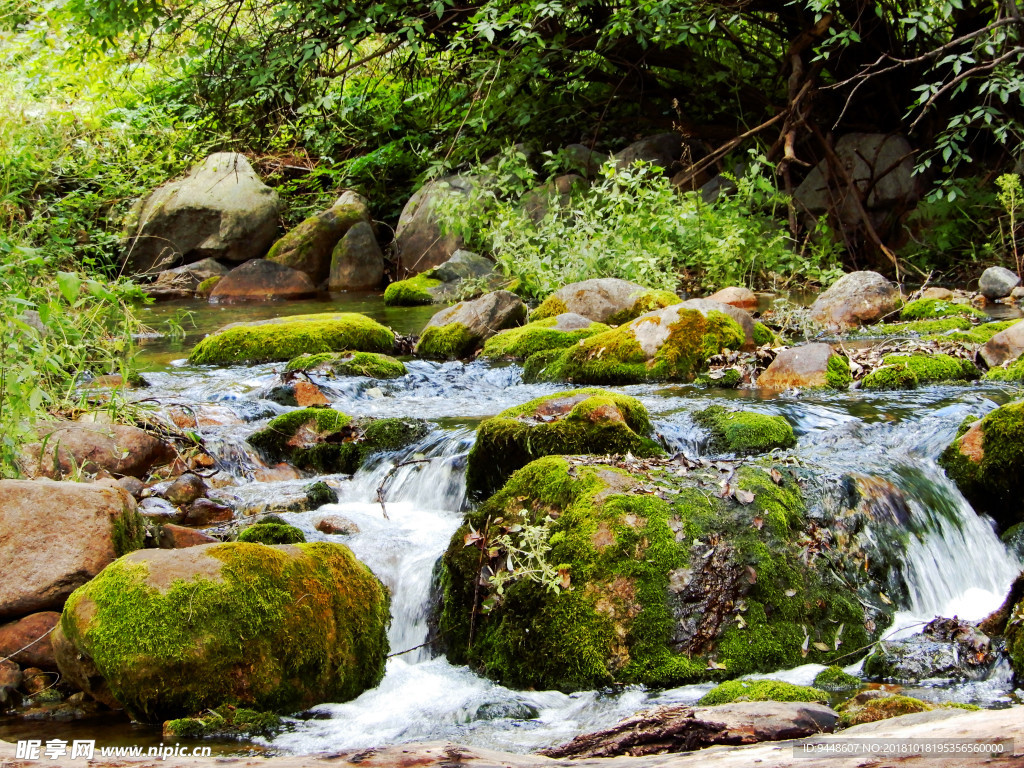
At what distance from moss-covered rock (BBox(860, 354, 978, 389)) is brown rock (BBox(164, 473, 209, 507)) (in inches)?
190

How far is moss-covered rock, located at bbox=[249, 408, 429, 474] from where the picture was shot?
607 cm

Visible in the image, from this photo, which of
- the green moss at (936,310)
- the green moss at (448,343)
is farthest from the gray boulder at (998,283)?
the green moss at (448,343)

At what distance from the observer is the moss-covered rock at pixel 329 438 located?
6070mm

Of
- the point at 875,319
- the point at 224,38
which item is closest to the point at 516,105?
the point at 224,38

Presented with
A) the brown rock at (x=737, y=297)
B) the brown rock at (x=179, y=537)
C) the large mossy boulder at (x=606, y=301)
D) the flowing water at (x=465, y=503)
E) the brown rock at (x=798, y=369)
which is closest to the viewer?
the flowing water at (x=465, y=503)

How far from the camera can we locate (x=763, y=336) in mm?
8375

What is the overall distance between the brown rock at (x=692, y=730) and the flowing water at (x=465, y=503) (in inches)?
33.3

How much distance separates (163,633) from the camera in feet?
10.6

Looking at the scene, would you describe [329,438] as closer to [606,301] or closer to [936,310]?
[606,301]

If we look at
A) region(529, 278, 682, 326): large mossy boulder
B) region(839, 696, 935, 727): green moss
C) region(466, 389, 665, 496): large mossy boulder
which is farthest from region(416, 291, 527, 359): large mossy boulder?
region(839, 696, 935, 727): green moss

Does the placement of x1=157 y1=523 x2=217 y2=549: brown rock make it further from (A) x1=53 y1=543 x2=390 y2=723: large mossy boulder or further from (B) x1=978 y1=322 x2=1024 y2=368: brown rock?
(B) x1=978 y1=322 x2=1024 y2=368: brown rock

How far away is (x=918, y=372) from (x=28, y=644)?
20.4 feet

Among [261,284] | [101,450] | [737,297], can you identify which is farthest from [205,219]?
[101,450]

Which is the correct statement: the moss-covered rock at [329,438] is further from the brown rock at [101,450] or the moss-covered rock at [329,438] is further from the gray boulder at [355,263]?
the gray boulder at [355,263]
